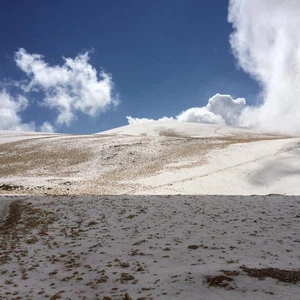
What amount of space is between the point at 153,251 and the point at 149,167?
80.1ft

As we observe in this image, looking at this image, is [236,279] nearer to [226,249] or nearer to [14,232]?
[226,249]

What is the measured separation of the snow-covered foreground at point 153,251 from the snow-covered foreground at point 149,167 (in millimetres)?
8837

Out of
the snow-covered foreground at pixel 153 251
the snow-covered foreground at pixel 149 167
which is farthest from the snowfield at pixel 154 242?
the snow-covered foreground at pixel 149 167

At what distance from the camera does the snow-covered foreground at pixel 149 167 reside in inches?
923

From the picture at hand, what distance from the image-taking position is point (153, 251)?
7.92 m

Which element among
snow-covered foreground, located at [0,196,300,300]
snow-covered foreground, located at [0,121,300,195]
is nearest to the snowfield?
snow-covered foreground, located at [0,196,300,300]

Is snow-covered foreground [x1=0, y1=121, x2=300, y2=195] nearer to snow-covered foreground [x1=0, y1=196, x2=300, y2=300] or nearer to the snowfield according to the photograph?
the snowfield

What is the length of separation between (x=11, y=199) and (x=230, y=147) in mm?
28229

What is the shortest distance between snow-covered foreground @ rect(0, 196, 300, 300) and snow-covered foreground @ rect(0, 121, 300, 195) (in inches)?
348

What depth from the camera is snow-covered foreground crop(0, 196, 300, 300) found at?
5641mm

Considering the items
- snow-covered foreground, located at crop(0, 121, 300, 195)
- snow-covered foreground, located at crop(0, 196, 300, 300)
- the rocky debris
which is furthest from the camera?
snow-covered foreground, located at crop(0, 121, 300, 195)

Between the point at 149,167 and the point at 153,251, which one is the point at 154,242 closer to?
the point at 153,251

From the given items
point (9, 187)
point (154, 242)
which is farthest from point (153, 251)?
point (9, 187)

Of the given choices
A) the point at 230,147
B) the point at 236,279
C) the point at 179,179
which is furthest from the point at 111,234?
the point at 230,147
